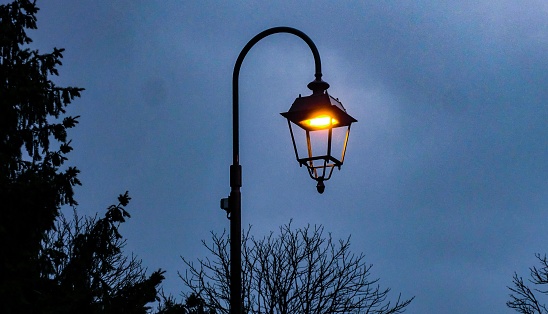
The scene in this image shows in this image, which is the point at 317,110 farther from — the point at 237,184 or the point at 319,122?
the point at 237,184

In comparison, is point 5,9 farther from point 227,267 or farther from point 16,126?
point 227,267

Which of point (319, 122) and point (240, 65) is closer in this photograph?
point (319, 122)

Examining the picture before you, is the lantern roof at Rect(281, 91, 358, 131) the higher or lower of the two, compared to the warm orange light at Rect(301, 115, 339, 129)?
higher

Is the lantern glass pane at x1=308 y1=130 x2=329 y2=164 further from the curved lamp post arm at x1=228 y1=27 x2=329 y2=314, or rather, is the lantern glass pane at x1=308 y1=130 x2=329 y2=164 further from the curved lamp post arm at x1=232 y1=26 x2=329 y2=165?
the curved lamp post arm at x1=232 y1=26 x2=329 y2=165

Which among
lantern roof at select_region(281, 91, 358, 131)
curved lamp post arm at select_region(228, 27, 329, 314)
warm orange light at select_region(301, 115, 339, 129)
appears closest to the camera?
curved lamp post arm at select_region(228, 27, 329, 314)

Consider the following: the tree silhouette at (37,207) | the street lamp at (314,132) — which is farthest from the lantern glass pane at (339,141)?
the tree silhouette at (37,207)

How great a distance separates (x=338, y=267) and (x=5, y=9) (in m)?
17.4

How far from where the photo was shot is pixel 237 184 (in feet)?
28.9

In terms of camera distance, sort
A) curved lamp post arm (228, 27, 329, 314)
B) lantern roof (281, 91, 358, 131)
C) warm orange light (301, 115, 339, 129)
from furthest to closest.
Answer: warm orange light (301, 115, 339, 129) < lantern roof (281, 91, 358, 131) < curved lamp post arm (228, 27, 329, 314)

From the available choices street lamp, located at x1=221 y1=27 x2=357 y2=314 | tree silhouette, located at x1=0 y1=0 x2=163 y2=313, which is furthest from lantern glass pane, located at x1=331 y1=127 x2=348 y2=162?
tree silhouette, located at x1=0 y1=0 x2=163 y2=313

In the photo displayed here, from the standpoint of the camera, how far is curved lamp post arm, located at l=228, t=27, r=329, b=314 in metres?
8.35

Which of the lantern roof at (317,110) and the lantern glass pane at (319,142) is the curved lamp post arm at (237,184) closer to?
the lantern roof at (317,110)

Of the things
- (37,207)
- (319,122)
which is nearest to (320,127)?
(319,122)

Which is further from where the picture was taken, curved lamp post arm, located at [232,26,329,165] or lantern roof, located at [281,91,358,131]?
curved lamp post arm, located at [232,26,329,165]
